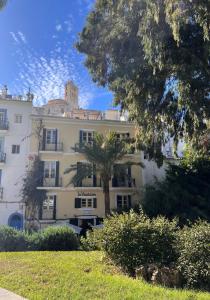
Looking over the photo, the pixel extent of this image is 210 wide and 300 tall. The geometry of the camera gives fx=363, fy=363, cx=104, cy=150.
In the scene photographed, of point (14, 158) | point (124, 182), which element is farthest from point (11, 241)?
point (124, 182)

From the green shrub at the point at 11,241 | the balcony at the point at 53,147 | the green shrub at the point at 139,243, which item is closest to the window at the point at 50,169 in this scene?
the balcony at the point at 53,147

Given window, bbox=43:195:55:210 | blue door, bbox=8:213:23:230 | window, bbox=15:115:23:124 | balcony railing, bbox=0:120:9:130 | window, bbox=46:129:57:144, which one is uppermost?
window, bbox=15:115:23:124

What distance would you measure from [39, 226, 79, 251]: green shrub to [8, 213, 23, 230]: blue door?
1848 cm

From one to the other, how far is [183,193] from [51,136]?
48.7 ft

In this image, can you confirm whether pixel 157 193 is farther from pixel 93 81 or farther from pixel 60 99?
pixel 60 99

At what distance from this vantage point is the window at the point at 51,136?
37509 millimetres

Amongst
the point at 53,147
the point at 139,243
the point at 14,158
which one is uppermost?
the point at 53,147

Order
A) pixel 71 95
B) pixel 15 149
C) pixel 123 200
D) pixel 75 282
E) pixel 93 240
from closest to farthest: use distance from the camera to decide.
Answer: pixel 75 282
pixel 93 240
pixel 15 149
pixel 123 200
pixel 71 95

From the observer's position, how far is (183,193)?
1222 inches

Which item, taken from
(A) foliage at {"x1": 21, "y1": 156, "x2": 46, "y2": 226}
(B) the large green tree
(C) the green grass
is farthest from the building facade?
(C) the green grass

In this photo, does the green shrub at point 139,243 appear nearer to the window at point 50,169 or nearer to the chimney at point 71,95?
the window at point 50,169

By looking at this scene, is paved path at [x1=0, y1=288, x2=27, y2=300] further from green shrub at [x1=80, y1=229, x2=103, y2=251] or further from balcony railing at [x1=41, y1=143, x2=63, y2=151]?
balcony railing at [x1=41, y1=143, x2=63, y2=151]

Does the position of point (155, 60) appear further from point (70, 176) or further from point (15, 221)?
point (15, 221)

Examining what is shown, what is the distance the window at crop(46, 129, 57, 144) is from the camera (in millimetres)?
37509
